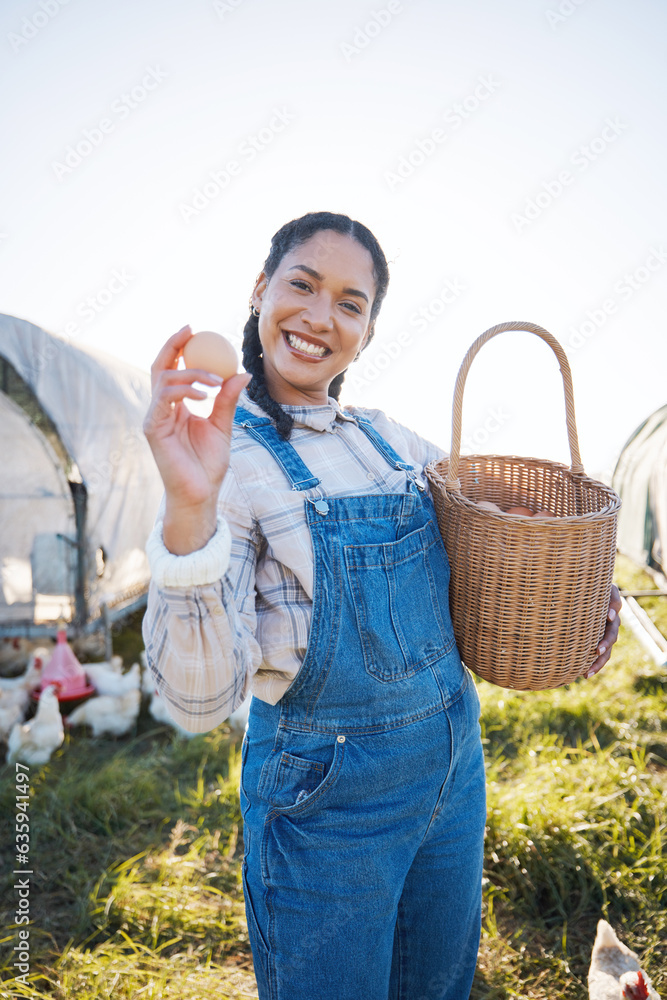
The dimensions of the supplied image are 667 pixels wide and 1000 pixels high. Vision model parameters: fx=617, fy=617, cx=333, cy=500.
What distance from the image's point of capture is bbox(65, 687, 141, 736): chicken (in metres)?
3.96

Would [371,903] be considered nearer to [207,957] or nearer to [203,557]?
[203,557]

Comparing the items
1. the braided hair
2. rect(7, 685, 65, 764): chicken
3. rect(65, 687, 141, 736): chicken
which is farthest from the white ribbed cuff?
rect(65, 687, 141, 736): chicken

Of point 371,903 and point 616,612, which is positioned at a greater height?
point 616,612

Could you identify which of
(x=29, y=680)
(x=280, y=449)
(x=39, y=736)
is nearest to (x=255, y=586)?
(x=280, y=449)

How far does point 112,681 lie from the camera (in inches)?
168

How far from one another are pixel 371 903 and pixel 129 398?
5.46 m

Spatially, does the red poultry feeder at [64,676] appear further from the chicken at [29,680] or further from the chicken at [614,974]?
the chicken at [614,974]

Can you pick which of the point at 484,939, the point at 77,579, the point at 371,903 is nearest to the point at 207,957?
the point at 484,939

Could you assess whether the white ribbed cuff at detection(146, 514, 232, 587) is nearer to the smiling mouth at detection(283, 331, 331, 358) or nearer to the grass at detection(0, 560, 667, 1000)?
the smiling mouth at detection(283, 331, 331, 358)

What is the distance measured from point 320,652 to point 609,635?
90 centimetres

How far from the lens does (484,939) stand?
244 centimetres

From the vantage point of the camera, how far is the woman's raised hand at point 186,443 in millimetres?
996

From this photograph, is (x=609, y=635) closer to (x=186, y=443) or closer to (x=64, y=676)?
(x=186, y=443)

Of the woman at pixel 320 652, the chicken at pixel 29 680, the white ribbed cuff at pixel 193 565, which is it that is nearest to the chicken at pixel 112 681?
the chicken at pixel 29 680
